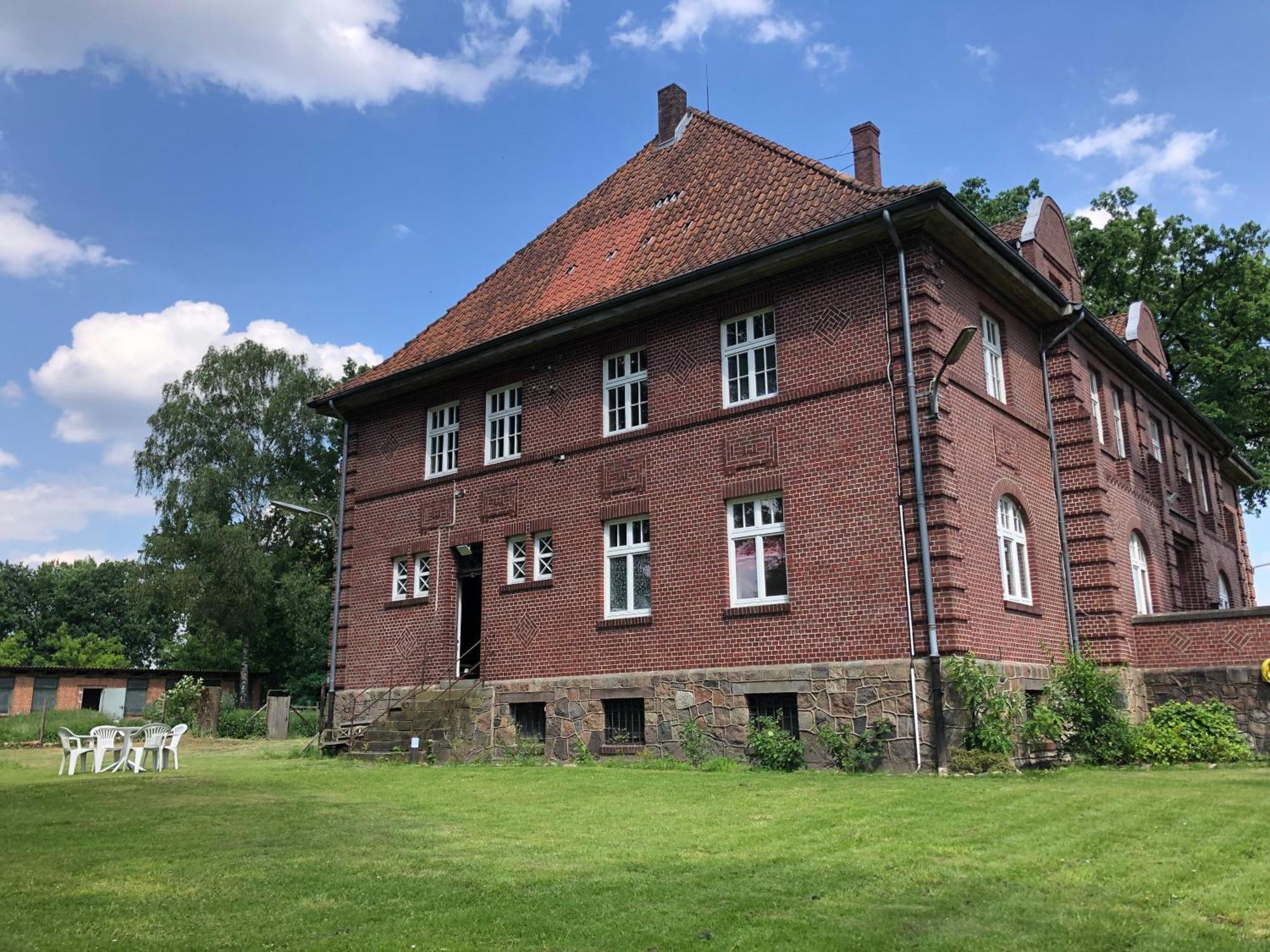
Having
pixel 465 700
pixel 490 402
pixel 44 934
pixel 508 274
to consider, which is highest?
pixel 508 274

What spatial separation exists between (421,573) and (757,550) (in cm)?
822

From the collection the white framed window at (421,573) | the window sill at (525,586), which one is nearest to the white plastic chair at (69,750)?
the white framed window at (421,573)

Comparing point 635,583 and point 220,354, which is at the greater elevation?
point 220,354

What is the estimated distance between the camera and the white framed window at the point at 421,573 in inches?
840

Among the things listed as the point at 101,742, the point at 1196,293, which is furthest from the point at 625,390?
the point at 1196,293

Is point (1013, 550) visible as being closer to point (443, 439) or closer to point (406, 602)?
point (443, 439)

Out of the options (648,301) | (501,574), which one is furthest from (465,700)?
(648,301)

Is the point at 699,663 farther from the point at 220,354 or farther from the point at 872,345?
the point at 220,354

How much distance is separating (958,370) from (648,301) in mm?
5278

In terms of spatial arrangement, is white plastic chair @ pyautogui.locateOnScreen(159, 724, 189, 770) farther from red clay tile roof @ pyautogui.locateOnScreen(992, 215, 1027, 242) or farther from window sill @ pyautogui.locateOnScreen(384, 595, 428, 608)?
red clay tile roof @ pyautogui.locateOnScreen(992, 215, 1027, 242)

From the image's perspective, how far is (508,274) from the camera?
23.8 meters

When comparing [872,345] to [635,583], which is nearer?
[872,345]

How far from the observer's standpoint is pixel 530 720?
18.8 metres

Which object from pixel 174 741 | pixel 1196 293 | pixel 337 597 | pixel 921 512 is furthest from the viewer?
pixel 1196 293
